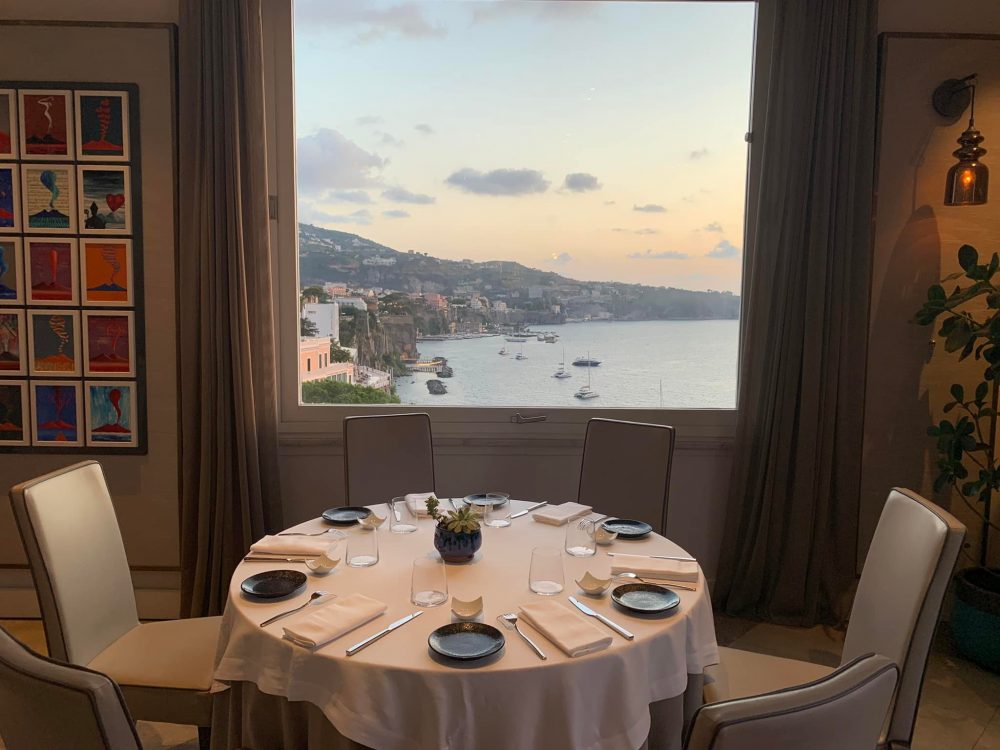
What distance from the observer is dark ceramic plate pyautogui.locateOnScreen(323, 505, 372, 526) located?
7.59 feet

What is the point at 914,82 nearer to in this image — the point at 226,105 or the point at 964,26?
the point at 964,26

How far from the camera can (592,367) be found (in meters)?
3.62

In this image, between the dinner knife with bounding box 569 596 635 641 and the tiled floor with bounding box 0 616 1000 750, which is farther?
the tiled floor with bounding box 0 616 1000 750

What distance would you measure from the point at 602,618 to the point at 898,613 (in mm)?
761

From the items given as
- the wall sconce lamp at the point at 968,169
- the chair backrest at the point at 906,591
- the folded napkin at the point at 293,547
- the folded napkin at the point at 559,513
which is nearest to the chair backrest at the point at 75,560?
the folded napkin at the point at 293,547

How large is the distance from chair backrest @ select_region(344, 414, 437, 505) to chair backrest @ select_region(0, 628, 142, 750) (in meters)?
1.82

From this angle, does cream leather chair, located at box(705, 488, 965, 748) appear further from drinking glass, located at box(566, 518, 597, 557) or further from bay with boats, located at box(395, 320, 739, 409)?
bay with boats, located at box(395, 320, 739, 409)

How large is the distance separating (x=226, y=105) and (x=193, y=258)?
0.69 m

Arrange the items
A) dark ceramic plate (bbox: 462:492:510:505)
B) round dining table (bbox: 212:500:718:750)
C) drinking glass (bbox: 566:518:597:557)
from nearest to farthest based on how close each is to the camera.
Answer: round dining table (bbox: 212:500:718:750) → drinking glass (bbox: 566:518:597:557) → dark ceramic plate (bbox: 462:492:510:505)

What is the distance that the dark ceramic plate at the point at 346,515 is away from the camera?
2314 millimetres

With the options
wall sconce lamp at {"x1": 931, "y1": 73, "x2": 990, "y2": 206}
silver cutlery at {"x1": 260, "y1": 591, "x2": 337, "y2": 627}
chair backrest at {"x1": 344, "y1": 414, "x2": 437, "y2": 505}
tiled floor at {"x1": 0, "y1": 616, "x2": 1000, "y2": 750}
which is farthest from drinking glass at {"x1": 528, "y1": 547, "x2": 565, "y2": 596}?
wall sconce lamp at {"x1": 931, "y1": 73, "x2": 990, "y2": 206}

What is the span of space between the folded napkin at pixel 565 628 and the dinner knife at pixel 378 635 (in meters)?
0.26

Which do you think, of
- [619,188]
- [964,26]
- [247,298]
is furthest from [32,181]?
[964,26]

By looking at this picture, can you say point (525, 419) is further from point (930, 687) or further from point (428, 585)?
point (930, 687)
